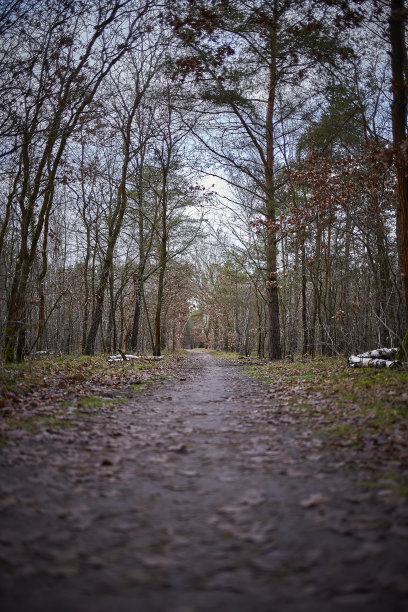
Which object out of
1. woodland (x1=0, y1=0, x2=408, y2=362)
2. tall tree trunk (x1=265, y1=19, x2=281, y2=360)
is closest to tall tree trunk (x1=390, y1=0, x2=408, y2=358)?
woodland (x1=0, y1=0, x2=408, y2=362)

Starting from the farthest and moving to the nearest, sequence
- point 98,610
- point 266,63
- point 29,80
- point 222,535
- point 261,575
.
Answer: point 266,63, point 29,80, point 222,535, point 261,575, point 98,610

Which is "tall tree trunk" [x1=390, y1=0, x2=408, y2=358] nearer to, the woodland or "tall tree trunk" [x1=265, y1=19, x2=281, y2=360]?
the woodland

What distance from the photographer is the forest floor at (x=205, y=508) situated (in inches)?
81.5

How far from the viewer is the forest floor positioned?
2070 mm

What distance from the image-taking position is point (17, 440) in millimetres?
4629

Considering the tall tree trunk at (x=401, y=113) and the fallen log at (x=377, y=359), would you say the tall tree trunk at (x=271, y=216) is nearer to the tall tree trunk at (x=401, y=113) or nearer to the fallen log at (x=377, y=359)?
the tall tree trunk at (x=401, y=113)

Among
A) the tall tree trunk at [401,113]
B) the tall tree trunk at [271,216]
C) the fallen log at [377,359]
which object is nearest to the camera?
the tall tree trunk at [401,113]

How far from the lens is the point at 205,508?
311 centimetres

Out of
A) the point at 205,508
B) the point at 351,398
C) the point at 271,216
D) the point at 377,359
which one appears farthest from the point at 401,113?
the point at 205,508

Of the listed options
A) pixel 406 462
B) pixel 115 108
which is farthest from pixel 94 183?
pixel 406 462

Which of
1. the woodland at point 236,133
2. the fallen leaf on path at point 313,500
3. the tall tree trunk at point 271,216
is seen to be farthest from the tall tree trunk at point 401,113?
the fallen leaf on path at point 313,500

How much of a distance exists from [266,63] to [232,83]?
4.36 ft

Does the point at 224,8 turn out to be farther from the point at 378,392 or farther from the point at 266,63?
the point at 378,392

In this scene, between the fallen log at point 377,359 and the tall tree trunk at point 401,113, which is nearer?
the tall tree trunk at point 401,113
